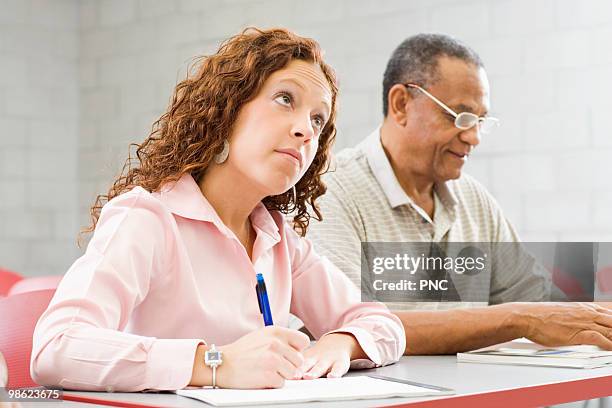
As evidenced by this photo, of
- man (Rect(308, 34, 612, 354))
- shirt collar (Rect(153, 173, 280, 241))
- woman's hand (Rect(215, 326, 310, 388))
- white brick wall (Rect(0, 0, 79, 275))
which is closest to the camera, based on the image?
woman's hand (Rect(215, 326, 310, 388))

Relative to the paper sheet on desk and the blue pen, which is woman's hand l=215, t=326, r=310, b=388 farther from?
the blue pen

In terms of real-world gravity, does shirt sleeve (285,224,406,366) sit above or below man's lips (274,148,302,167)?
below

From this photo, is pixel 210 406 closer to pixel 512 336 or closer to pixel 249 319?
pixel 249 319

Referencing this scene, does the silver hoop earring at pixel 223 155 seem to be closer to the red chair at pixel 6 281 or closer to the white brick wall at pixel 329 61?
the red chair at pixel 6 281

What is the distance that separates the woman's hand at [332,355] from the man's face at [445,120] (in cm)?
123

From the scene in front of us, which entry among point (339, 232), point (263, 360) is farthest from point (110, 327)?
point (339, 232)

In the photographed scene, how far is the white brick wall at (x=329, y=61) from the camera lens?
369cm

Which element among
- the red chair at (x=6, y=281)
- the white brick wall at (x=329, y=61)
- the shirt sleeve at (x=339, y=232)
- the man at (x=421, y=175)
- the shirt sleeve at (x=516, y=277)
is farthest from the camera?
the white brick wall at (x=329, y=61)

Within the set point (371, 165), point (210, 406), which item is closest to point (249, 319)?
point (210, 406)

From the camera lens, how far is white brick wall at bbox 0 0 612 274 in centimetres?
369

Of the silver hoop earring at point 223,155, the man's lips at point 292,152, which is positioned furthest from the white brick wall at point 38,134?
the man's lips at point 292,152

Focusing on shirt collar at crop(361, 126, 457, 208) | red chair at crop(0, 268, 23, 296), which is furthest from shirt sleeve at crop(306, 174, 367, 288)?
red chair at crop(0, 268, 23, 296)

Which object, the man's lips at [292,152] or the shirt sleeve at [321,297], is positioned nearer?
the man's lips at [292,152]

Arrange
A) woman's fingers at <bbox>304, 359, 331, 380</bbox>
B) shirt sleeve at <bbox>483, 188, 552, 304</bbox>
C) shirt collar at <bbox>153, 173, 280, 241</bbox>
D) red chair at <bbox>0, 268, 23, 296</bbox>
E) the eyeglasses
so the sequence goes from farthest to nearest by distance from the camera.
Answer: red chair at <bbox>0, 268, 23, 296</bbox>
the eyeglasses
shirt sleeve at <bbox>483, 188, 552, 304</bbox>
shirt collar at <bbox>153, 173, 280, 241</bbox>
woman's fingers at <bbox>304, 359, 331, 380</bbox>
